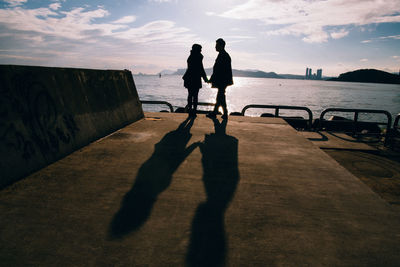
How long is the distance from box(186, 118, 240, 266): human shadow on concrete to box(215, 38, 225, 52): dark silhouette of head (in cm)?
323

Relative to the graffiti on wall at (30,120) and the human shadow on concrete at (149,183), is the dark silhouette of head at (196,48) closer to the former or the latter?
the human shadow on concrete at (149,183)

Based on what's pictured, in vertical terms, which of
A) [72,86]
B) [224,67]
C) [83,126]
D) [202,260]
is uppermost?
[224,67]

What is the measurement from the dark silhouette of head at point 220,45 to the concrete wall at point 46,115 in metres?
3.15

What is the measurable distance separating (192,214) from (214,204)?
11.0 inches

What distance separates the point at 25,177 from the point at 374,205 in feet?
12.7

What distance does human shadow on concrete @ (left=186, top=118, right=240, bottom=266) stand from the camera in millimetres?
1647

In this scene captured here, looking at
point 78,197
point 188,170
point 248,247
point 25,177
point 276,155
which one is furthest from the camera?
point 276,155

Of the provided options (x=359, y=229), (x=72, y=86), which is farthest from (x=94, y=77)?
(x=359, y=229)

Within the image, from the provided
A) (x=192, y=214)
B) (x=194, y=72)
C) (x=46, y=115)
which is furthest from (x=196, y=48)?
(x=192, y=214)

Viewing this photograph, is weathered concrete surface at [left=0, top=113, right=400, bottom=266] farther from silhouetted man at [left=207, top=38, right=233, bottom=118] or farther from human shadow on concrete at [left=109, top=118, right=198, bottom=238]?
silhouetted man at [left=207, top=38, right=233, bottom=118]

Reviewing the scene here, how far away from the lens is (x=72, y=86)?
3865 mm

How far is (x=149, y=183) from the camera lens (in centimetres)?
267

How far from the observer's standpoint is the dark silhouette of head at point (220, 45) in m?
6.33

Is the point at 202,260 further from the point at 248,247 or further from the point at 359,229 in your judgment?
the point at 359,229
